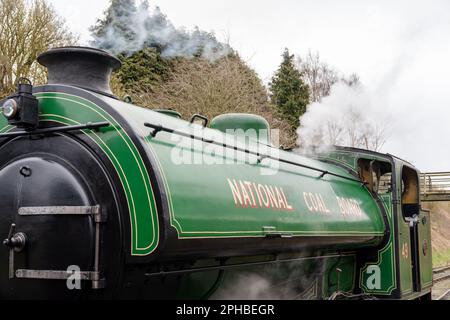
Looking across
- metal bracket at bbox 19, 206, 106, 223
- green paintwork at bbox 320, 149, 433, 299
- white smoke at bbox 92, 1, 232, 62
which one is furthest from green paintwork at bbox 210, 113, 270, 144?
metal bracket at bbox 19, 206, 106, 223

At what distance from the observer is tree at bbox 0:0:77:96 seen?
1400 cm

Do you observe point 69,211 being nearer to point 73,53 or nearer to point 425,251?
point 73,53

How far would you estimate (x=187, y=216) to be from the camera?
3299 mm

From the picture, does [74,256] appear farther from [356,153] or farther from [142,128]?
[356,153]

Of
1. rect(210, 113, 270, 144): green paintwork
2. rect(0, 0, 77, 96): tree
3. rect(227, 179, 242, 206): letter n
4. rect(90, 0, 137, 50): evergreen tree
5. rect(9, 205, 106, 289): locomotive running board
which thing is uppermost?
rect(0, 0, 77, 96): tree

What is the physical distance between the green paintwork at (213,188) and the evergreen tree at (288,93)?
56.5 feet

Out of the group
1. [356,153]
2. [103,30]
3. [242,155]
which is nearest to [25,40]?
[103,30]

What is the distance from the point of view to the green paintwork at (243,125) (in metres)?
6.15

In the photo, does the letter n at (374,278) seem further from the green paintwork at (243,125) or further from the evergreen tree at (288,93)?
the evergreen tree at (288,93)

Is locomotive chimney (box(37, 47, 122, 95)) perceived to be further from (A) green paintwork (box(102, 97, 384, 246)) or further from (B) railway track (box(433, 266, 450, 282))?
(B) railway track (box(433, 266, 450, 282))

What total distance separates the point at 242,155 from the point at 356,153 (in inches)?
148

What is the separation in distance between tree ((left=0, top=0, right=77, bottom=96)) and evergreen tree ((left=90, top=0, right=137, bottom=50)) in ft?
24.3

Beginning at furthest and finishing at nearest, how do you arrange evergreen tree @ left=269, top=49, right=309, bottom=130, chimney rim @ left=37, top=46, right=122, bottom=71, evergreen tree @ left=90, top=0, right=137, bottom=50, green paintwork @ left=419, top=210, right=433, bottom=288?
evergreen tree @ left=269, top=49, right=309, bottom=130 → green paintwork @ left=419, top=210, right=433, bottom=288 → evergreen tree @ left=90, top=0, right=137, bottom=50 → chimney rim @ left=37, top=46, right=122, bottom=71

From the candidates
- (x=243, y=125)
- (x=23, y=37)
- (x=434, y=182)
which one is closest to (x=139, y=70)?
(x=23, y=37)
